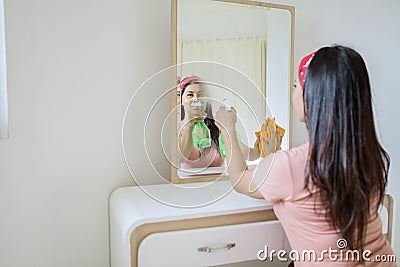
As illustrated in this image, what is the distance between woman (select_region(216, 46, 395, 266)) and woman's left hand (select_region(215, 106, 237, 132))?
331 mm

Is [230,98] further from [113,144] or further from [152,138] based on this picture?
[113,144]

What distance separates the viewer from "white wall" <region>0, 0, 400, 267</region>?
1.27 meters

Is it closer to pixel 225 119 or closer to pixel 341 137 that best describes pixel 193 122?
pixel 225 119

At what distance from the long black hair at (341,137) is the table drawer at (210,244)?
0.28 meters

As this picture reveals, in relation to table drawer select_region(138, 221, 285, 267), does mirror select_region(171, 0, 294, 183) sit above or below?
above

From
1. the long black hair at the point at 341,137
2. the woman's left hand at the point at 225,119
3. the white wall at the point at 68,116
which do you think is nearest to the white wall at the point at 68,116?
the white wall at the point at 68,116

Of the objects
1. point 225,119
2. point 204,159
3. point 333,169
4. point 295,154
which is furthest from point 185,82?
point 333,169

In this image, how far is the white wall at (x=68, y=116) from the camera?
127 cm

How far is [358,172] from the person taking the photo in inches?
38.5

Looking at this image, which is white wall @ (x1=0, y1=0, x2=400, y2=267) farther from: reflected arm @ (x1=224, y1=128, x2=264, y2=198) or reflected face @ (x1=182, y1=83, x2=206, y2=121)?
reflected arm @ (x1=224, y1=128, x2=264, y2=198)

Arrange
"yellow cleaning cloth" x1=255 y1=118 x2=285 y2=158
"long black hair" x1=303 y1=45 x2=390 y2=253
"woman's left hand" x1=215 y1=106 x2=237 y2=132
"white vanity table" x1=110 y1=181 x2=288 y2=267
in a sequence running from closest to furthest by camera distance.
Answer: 1. "long black hair" x1=303 y1=45 x2=390 y2=253
2. "white vanity table" x1=110 y1=181 x2=288 y2=267
3. "woman's left hand" x1=215 y1=106 x2=237 y2=132
4. "yellow cleaning cloth" x1=255 y1=118 x2=285 y2=158

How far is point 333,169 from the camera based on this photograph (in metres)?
0.97

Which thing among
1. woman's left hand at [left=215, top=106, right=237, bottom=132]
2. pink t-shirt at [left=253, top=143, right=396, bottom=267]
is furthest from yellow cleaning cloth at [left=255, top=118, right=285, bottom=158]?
pink t-shirt at [left=253, top=143, right=396, bottom=267]

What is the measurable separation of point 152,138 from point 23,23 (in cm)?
61
